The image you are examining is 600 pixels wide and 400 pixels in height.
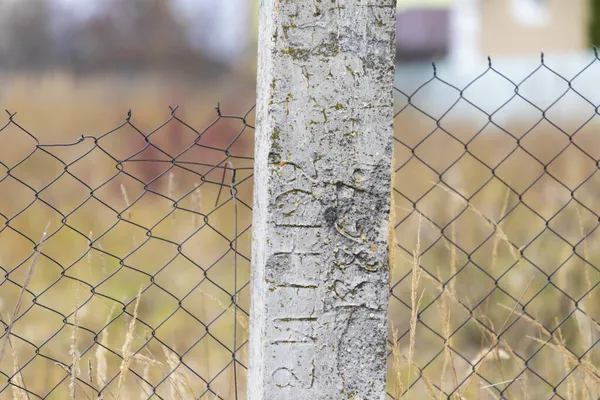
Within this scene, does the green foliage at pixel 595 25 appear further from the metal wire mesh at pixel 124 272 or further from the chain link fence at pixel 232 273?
the metal wire mesh at pixel 124 272

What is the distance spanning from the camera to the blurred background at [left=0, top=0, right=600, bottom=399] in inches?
80.4

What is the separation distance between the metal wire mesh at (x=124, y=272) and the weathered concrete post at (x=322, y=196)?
0.43 m

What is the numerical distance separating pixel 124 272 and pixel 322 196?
3.74 metres

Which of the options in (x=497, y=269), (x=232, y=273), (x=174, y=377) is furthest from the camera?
(x=232, y=273)

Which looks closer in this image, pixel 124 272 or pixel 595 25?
pixel 124 272

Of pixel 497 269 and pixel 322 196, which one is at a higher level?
pixel 322 196

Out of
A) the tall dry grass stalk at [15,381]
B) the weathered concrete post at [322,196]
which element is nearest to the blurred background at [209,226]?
the tall dry grass stalk at [15,381]

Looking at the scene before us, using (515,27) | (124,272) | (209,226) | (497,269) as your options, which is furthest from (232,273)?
(515,27)

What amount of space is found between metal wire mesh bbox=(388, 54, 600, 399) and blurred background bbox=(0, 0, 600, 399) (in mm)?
20

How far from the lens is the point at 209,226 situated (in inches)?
79.3

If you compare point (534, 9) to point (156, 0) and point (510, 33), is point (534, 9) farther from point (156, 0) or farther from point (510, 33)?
point (156, 0)

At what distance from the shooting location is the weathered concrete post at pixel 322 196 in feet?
4.67

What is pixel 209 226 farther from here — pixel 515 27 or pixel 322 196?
pixel 515 27

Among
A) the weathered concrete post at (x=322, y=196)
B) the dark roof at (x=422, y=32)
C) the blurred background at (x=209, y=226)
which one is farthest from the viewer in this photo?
the dark roof at (x=422, y=32)
